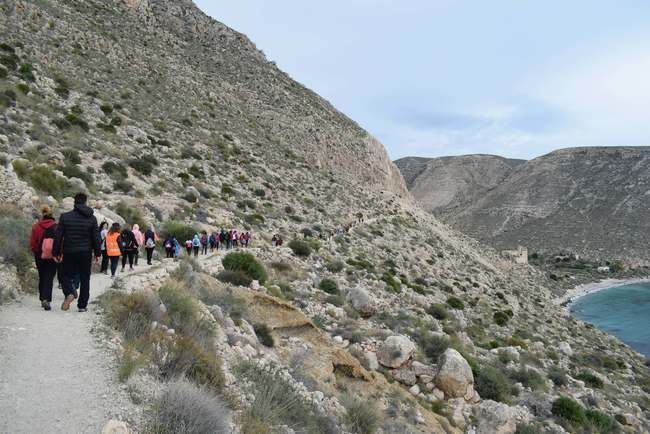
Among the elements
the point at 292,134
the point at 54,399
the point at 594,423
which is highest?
the point at 292,134

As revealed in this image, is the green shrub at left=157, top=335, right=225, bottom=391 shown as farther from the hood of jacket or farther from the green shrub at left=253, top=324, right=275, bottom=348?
the green shrub at left=253, top=324, right=275, bottom=348

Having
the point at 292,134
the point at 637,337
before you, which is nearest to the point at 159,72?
the point at 292,134

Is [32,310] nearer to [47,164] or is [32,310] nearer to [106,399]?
[106,399]

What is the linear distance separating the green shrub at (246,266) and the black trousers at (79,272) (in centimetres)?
734

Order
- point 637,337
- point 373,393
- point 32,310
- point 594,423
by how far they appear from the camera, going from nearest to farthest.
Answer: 1. point 32,310
2. point 373,393
3. point 594,423
4. point 637,337

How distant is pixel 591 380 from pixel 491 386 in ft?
30.2

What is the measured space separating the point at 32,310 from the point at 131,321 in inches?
72.5

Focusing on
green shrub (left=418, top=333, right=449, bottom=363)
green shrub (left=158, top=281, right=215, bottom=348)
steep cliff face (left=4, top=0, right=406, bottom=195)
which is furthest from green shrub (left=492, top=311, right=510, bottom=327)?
steep cliff face (left=4, top=0, right=406, bottom=195)

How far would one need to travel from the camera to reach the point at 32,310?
6742mm

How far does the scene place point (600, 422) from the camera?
14445 millimetres

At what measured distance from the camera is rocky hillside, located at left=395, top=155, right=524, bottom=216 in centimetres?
14020

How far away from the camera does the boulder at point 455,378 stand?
12008mm

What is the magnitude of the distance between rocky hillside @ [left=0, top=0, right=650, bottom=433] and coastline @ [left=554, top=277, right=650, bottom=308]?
92.5 feet

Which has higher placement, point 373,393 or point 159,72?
point 159,72
